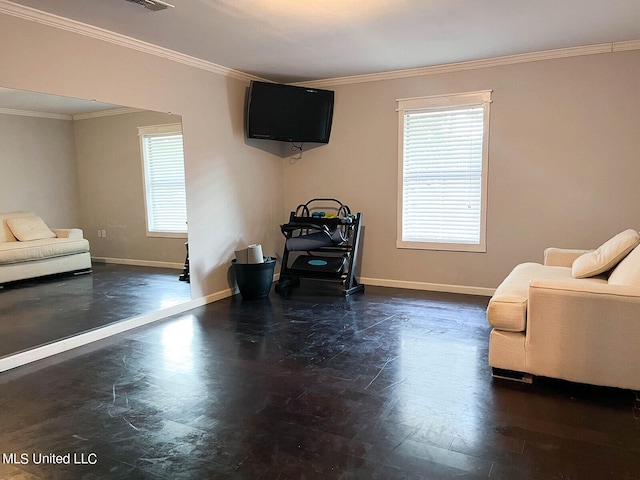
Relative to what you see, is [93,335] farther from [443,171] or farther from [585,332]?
[443,171]

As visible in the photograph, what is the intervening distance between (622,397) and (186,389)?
2.50 metres

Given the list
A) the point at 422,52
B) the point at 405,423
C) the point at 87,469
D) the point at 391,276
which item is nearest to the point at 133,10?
the point at 422,52

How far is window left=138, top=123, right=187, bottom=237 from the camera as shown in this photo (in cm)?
412

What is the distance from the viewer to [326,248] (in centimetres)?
505

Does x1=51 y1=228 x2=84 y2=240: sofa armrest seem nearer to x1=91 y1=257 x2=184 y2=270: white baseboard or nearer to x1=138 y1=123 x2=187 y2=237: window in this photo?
x1=91 y1=257 x2=184 y2=270: white baseboard

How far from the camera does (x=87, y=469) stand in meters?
1.93

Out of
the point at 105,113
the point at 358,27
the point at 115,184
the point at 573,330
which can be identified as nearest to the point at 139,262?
the point at 115,184

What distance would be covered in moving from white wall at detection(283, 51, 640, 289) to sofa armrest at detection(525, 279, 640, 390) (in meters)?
2.15

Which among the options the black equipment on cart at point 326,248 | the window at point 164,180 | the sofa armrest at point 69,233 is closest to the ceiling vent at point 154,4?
the window at point 164,180

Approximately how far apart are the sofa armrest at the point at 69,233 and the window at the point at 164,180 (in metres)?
0.63

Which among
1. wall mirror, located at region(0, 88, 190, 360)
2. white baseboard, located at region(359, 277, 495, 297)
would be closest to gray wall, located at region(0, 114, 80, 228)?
wall mirror, located at region(0, 88, 190, 360)

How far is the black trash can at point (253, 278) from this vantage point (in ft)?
15.3

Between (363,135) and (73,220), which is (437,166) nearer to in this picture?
(363,135)

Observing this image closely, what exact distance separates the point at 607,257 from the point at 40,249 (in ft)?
13.6
